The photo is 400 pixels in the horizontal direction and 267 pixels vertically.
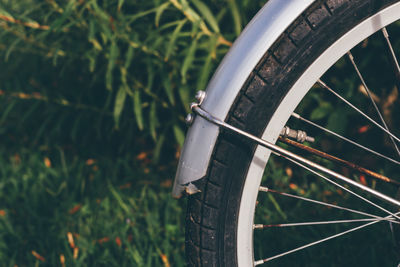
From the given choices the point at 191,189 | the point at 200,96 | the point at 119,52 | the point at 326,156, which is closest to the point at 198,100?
the point at 200,96

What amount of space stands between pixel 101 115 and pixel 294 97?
1.22m

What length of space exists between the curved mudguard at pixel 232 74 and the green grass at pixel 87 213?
2.28ft

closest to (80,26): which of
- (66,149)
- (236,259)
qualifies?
(66,149)

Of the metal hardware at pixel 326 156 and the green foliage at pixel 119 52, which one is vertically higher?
the green foliage at pixel 119 52

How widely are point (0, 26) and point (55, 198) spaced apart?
0.72 metres

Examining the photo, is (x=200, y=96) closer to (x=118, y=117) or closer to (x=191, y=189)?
(x=191, y=189)

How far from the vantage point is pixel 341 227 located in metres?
1.53

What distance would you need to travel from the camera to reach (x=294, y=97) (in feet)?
2.95

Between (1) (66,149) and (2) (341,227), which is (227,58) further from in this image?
(1) (66,149)

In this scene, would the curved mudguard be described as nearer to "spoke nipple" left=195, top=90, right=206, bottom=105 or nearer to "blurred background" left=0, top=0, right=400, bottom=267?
"spoke nipple" left=195, top=90, right=206, bottom=105

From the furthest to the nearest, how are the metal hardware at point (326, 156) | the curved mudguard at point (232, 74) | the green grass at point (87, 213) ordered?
the green grass at point (87, 213), the metal hardware at point (326, 156), the curved mudguard at point (232, 74)

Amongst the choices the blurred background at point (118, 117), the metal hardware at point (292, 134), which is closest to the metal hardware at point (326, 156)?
the metal hardware at point (292, 134)

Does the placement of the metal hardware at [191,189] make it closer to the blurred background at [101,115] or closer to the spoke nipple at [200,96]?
the spoke nipple at [200,96]

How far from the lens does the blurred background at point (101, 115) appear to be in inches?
61.7
